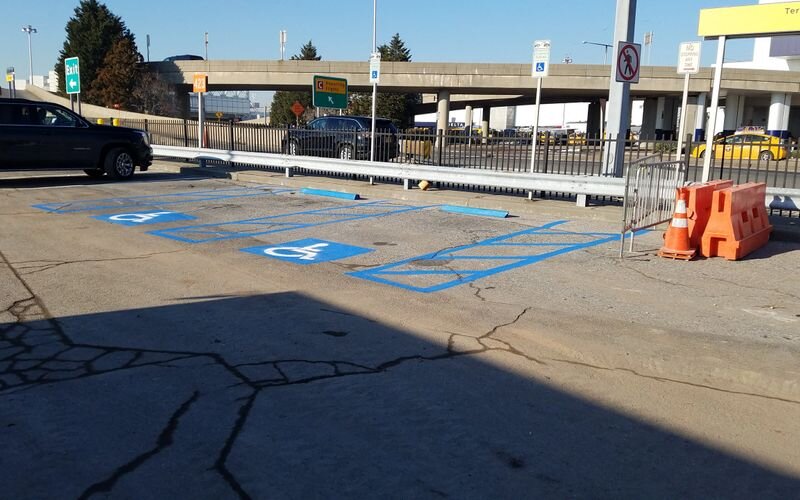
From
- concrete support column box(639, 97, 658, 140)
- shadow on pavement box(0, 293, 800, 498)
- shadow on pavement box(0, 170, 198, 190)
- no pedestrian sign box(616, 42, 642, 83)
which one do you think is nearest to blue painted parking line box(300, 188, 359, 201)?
shadow on pavement box(0, 170, 198, 190)

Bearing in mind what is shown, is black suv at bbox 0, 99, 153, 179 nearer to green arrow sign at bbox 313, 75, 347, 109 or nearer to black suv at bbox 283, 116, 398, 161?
black suv at bbox 283, 116, 398, 161

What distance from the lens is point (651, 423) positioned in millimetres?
4145

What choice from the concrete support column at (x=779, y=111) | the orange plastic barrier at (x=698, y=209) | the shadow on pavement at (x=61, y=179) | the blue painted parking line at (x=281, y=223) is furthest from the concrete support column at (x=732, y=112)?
the orange plastic barrier at (x=698, y=209)

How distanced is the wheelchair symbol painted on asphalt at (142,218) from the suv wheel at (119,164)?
594cm

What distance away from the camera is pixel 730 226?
9016 millimetres

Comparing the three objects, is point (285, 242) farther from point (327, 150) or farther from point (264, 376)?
point (327, 150)

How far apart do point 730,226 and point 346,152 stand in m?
11.9

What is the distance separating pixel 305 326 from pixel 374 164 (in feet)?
36.0

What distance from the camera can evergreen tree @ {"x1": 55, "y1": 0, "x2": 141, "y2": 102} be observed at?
5631 cm

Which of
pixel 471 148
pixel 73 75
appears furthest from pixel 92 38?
pixel 471 148

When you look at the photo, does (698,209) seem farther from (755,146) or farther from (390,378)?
(755,146)

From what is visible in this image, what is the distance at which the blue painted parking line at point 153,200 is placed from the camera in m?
13.0

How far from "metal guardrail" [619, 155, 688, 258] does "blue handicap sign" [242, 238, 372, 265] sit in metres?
3.78

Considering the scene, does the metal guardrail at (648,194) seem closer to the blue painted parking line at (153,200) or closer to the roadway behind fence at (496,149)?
the roadway behind fence at (496,149)
